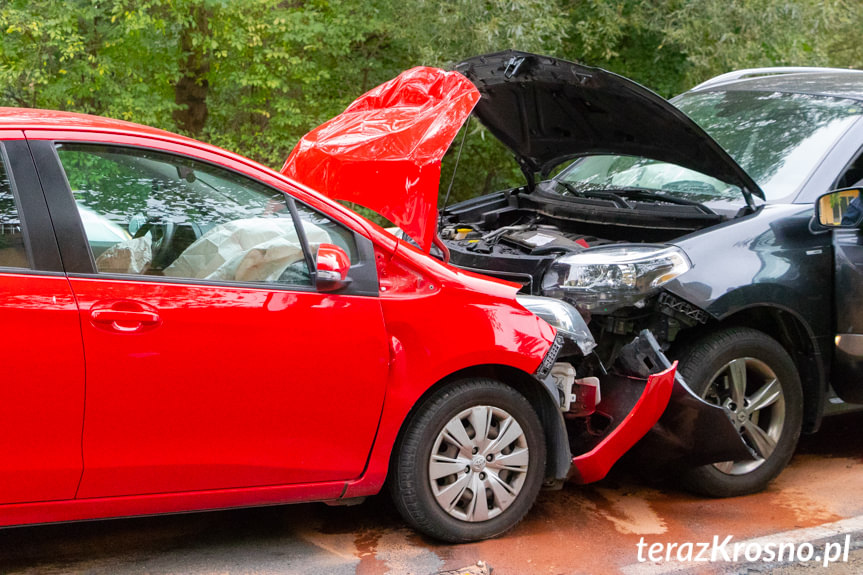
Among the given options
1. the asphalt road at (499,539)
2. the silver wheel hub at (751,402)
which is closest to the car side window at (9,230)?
the asphalt road at (499,539)

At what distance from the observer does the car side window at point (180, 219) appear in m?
3.39

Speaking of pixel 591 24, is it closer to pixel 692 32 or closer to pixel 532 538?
pixel 692 32

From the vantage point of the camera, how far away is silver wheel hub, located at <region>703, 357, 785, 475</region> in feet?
15.1

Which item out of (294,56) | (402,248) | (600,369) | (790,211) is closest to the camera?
(402,248)

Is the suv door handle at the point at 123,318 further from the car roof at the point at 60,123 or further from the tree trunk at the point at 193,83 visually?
the tree trunk at the point at 193,83

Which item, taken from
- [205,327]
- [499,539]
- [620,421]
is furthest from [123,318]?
[620,421]

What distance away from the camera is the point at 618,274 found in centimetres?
450

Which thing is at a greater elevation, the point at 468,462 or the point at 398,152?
the point at 398,152

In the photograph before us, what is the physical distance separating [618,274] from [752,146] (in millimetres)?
1493

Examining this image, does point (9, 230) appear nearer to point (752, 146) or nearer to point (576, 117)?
point (576, 117)

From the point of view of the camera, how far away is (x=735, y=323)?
4.71 m

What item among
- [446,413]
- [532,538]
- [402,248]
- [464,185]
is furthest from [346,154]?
[464,185]

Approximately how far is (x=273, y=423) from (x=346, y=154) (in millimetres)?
1724

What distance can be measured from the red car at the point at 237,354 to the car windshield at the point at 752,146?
4.94ft
